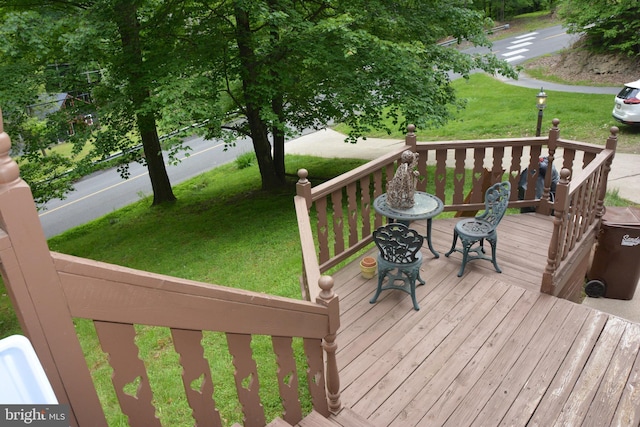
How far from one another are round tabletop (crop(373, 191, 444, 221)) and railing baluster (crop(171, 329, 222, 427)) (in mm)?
3108

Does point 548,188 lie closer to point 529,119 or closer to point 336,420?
point 336,420

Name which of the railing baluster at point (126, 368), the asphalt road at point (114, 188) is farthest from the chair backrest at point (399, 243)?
the asphalt road at point (114, 188)

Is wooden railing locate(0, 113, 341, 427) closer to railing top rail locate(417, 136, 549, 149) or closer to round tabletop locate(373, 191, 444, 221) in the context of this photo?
round tabletop locate(373, 191, 444, 221)

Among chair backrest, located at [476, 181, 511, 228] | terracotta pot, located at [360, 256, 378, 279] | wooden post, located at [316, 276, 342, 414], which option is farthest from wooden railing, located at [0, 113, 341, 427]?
A: chair backrest, located at [476, 181, 511, 228]

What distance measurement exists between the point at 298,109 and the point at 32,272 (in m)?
9.08

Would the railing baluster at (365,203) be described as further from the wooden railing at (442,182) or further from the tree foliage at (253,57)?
the tree foliage at (253,57)

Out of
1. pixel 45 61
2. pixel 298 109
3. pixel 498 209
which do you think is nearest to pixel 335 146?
pixel 298 109

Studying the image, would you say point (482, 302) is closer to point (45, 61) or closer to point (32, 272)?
point (32, 272)

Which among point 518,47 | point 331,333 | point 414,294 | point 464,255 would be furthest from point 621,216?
point 518,47

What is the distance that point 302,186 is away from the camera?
4320 mm

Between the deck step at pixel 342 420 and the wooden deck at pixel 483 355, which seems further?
the wooden deck at pixel 483 355

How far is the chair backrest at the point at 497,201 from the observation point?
4828mm

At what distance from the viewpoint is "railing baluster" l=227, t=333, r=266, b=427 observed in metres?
2.02

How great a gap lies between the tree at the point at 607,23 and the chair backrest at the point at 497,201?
14169 mm
